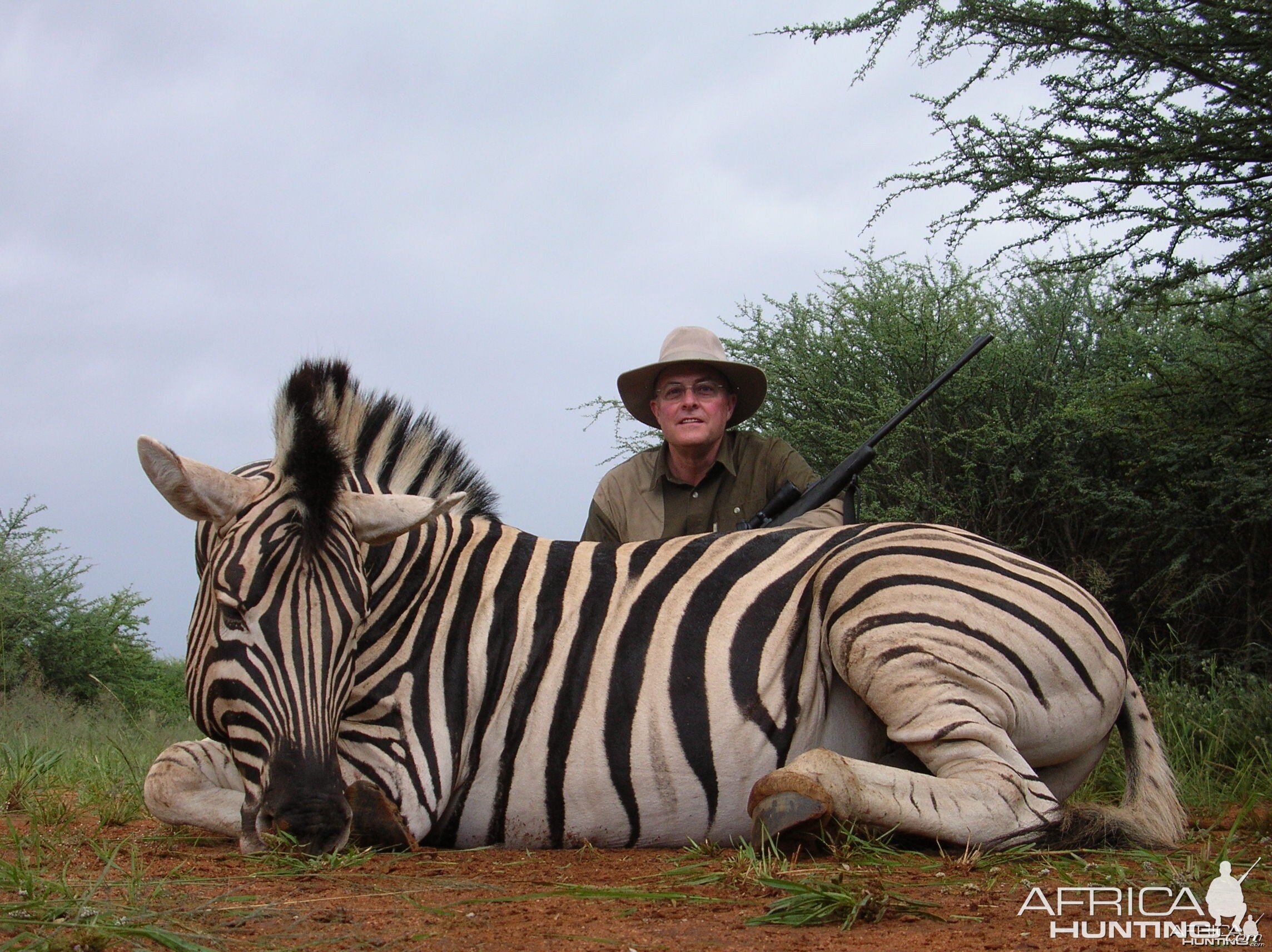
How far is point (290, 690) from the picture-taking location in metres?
2.99

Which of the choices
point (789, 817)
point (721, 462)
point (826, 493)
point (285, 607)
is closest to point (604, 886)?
point (789, 817)

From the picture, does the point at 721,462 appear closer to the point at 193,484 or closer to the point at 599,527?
the point at 599,527

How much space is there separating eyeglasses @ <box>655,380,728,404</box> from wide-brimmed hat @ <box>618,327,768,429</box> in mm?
96

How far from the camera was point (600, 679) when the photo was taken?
3500 millimetres

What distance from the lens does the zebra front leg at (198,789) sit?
11.2 ft

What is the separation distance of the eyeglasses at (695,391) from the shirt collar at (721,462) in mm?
259

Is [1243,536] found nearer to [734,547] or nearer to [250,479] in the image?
[734,547]

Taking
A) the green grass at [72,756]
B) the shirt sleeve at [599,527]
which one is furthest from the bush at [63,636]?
the shirt sleeve at [599,527]

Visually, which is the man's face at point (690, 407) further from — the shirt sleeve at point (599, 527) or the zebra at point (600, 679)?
the zebra at point (600, 679)

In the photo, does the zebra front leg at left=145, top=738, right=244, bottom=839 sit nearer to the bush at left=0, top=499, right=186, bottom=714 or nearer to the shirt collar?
the shirt collar

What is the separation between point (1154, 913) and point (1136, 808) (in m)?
1.05

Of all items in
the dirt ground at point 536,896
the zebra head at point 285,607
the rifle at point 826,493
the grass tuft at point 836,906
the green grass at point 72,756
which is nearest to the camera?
the dirt ground at point 536,896

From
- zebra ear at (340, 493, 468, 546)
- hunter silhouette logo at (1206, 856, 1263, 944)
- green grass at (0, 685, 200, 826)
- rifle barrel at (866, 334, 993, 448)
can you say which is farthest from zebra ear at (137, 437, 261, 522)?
rifle barrel at (866, 334, 993, 448)

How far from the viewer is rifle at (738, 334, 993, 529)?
5281 mm
